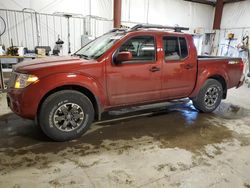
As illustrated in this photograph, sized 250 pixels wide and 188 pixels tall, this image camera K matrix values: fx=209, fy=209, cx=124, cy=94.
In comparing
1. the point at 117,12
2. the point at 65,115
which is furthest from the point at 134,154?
the point at 117,12

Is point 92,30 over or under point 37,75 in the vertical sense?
over

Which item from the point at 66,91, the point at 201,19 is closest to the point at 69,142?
the point at 66,91

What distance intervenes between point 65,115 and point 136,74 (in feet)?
4.12

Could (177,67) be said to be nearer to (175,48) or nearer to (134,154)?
(175,48)

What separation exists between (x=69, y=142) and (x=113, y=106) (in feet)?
2.85

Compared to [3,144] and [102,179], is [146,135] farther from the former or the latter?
[3,144]

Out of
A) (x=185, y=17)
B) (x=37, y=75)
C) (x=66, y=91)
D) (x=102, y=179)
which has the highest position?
(x=185, y=17)

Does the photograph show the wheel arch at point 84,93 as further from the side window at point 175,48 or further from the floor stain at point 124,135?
the side window at point 175,48

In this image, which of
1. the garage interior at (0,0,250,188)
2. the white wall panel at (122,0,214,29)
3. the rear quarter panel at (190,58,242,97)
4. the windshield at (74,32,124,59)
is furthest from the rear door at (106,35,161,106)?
the white wall panel at (122,0,214,29)

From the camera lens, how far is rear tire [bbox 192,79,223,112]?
424cm

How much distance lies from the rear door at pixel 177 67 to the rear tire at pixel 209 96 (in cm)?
36

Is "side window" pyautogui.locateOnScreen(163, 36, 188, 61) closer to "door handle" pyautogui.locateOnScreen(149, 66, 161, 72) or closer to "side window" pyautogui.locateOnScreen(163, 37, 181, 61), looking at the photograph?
"side window" pyautogui.locateOnScreen(163, 37, 181, 61)

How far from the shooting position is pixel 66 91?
9.54 ft

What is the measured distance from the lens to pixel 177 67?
3734 millimetres
